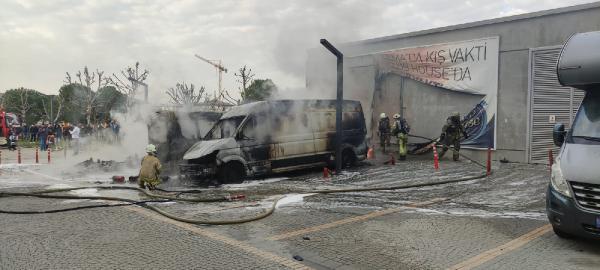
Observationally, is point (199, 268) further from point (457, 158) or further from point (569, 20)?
point (569, 20)

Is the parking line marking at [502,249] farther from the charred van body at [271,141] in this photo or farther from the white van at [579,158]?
the charred van body at [271,141]

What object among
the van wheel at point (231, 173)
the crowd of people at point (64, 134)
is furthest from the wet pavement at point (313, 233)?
the crowd of people at point (64, 134)

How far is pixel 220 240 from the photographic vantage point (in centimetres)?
553

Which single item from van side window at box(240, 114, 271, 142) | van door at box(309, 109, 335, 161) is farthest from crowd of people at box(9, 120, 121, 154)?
van door at box(309, 109, 335, 161)

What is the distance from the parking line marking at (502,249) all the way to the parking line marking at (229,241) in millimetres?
1617

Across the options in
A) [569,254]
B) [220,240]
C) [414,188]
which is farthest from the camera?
[414,188]

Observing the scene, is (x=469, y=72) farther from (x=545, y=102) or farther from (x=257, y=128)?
(x=257, y=128)

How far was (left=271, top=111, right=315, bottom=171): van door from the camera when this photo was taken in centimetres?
1110

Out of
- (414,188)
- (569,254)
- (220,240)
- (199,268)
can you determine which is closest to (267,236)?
(220,240)

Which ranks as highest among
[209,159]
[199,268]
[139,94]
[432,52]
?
[432,52]

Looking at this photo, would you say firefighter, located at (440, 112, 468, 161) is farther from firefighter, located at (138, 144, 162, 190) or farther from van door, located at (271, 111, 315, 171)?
firefighter, located at (138, 144, 162, 190)

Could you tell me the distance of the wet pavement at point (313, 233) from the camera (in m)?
4.70

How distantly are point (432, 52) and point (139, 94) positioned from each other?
1015 centimetres

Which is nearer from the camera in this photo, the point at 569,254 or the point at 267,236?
the point at 569,254
